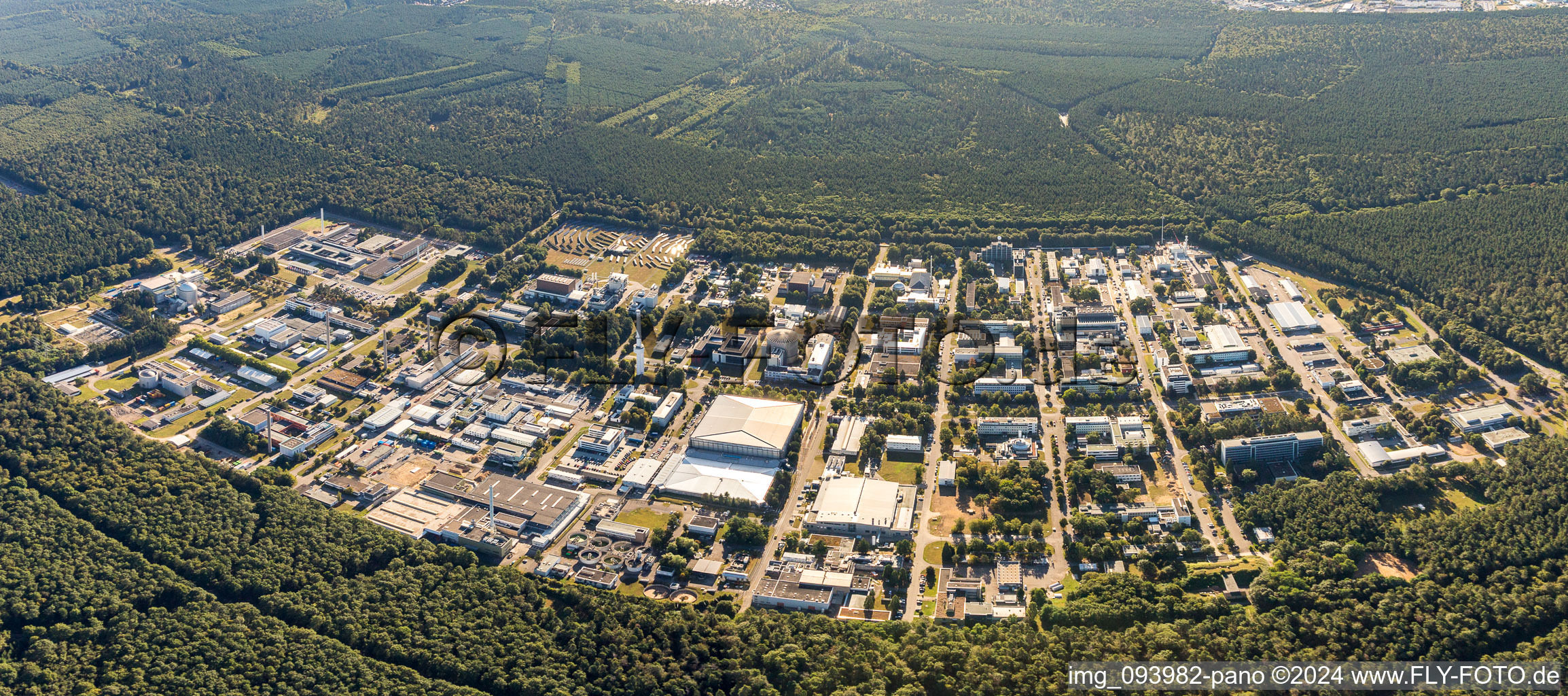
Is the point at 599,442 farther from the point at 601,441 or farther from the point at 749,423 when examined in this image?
the point at 749,423

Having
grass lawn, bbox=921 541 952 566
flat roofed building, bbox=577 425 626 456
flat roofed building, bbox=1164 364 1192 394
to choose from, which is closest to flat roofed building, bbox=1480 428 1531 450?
flat roofed building, bbox=1164 364 1192 394

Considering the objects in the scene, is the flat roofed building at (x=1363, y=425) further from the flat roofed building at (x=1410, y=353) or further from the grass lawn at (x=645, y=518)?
the grass lawn at (x=645, y=518)

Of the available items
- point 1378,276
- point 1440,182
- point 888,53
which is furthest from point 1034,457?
point 888,53

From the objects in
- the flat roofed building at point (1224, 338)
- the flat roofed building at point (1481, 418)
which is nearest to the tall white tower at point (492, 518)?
the flat roofed building at point (1224, 338)

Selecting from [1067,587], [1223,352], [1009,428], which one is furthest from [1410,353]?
[1067,587]

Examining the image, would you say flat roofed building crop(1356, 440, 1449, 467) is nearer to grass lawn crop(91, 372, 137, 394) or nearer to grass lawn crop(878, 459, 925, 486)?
grass lawn crop(878, 459, 925, 486)

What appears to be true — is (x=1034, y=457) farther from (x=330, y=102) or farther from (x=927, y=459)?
(x=330, y=102)

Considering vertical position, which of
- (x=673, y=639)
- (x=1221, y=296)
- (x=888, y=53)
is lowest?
(x=673, y=639)
